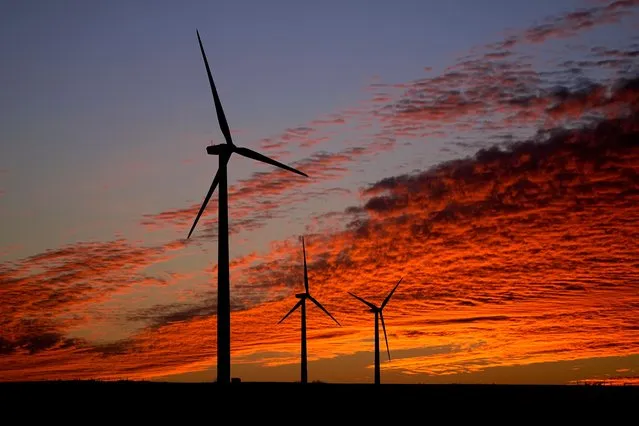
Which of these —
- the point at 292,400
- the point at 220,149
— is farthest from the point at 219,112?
the point at 292,400

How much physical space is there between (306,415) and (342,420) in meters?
5.07

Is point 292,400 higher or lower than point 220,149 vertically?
lower

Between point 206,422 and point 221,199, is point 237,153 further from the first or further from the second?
point 206,422

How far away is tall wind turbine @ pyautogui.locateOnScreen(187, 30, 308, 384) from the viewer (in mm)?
71812

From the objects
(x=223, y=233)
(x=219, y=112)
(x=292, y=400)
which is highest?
(x=219, y=112)

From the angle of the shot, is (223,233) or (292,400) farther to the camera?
(292,400)

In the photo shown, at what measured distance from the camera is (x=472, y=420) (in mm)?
66125

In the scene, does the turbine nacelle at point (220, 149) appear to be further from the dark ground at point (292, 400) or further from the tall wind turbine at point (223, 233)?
the dark ground at point (292, 400)

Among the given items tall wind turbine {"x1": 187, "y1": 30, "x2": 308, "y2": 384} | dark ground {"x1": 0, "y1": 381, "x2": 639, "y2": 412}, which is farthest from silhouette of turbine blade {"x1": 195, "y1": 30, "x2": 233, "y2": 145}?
dark ground {"x1": 0, "y1": 381, "x2": 639, "y2": 412}

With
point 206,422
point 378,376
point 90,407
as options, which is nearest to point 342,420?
point 206,422

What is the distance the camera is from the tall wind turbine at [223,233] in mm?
71812

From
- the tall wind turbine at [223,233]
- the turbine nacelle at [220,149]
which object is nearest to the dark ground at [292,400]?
the tall wind turbine at [223,233]

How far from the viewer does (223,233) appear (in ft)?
249

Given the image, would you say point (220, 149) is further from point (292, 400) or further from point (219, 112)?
point (292, 400)
